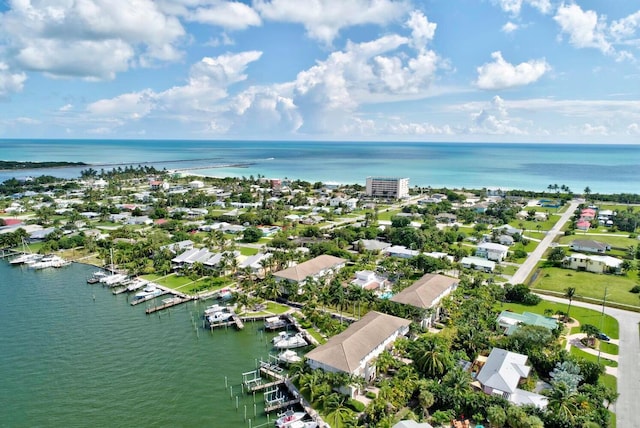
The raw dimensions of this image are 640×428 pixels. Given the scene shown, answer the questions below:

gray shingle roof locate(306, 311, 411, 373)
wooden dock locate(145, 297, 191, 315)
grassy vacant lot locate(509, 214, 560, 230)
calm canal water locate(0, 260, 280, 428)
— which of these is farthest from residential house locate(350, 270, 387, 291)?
grassy vacant lot locate(509, 214, 560, 230)

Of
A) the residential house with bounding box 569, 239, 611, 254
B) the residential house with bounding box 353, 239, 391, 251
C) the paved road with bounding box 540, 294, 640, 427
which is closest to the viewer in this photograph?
the paved road with bounding box 540, 294, 640, 427

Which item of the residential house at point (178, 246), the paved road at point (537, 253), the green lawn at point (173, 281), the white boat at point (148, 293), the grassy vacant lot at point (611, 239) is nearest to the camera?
the white boat at point (148, 293)

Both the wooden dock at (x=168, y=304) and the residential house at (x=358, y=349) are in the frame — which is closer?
the residential house at (x=358, y=349)

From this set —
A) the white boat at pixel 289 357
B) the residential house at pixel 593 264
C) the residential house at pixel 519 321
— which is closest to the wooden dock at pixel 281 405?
the white boat at pixel 289 357

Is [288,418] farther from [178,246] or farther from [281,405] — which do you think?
[178,246]

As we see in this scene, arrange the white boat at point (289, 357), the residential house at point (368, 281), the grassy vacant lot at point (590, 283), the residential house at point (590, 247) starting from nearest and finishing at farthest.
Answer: the white boat at point (289, 357) → the grassy vacant lot at point (590, 283) → the residential house at point (368, 281) → the residential house at point (590, 247)

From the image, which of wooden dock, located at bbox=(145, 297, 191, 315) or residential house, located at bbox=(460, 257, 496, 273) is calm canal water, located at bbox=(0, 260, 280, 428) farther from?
residential house, located at bbox=(460, 257, 496, 273)

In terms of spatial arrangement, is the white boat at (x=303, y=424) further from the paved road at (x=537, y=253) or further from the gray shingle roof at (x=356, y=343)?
the paved road at (x=537, y=253)
